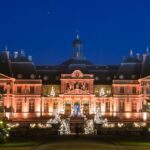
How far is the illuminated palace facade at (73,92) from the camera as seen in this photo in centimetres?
8744

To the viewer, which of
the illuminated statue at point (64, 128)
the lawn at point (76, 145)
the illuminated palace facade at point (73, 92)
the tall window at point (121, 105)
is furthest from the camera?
the tall window at point (121, 105)

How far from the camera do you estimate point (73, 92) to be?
88.2 m

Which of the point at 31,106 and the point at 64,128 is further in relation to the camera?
the point at 31,106

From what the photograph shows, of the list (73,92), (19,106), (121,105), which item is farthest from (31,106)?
(121,105)

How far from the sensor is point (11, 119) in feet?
277

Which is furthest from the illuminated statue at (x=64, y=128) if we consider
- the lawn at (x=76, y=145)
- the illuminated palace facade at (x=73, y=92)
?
the lawn at (x=76, y=145)

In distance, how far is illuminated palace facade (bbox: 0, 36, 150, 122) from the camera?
87438mm

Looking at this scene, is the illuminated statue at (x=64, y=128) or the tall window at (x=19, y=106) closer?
the illuminated statue at (x=64, y=128)

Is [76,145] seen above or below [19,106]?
below

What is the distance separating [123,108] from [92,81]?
668 cm

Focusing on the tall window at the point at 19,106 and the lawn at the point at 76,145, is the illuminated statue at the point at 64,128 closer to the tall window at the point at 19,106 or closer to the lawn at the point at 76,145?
the tall window at the point at 19,106

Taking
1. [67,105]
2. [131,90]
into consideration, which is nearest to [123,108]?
[131,90]

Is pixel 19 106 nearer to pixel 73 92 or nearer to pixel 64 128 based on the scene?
pixel 73 92

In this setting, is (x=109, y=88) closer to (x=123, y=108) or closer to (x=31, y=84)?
(x=123, y=108)
